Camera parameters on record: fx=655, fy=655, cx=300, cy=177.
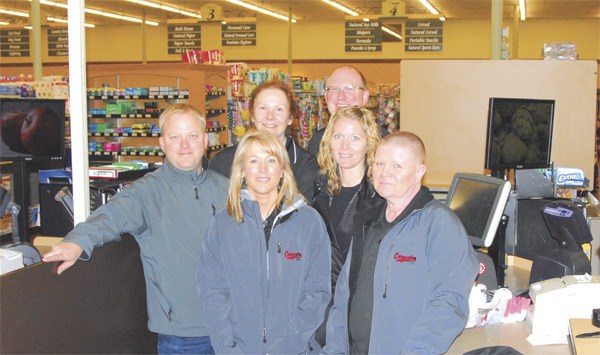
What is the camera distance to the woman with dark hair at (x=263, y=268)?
2377 millimetres

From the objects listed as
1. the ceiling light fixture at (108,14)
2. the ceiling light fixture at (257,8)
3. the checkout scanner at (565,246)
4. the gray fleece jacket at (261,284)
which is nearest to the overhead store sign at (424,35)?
the ceiling light fixture at (257,8)

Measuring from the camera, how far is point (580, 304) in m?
2.61

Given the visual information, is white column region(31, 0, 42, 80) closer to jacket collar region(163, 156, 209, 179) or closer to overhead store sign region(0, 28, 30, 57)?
overhead store sign region(0, 28, 30, 57)

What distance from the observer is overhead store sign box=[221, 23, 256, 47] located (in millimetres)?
16078

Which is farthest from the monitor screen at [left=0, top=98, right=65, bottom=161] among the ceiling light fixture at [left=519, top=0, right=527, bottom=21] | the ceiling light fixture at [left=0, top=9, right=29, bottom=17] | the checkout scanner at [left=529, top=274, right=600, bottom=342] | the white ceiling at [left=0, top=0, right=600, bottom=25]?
the ceiling light fixture at [left=0, top=9, right=29, bottom=17]

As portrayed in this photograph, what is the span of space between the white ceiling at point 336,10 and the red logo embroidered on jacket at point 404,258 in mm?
14482

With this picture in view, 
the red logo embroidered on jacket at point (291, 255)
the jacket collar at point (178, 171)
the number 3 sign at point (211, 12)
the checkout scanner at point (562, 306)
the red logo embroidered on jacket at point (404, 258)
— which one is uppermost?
the number 3 sign at point (211, 12)

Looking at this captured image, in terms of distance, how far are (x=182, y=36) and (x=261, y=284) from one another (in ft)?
50.9

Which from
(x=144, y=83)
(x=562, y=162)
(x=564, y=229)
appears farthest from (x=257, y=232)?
(x=144, y=83)

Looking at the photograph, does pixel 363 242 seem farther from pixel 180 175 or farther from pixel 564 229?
pixel 564 229

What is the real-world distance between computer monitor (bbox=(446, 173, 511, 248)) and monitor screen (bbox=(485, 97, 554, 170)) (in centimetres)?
69

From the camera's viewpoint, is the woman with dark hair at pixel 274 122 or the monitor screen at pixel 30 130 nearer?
the woman with dark hair at pixel 274 122

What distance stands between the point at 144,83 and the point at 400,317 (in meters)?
8.87

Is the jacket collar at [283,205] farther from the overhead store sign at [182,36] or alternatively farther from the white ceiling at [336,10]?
the overhead store sign at [182,36]
